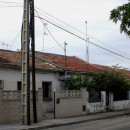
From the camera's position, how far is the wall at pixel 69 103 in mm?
15680

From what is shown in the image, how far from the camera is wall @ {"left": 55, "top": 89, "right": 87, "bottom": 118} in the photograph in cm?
1568

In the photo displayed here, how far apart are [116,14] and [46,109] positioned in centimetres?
1073

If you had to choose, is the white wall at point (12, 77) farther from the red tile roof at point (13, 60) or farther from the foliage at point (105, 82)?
the foliage at point (105, 82)

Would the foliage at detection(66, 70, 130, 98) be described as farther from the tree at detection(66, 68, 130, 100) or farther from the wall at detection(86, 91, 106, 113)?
the wall at detection(86, 91, 106, 113)

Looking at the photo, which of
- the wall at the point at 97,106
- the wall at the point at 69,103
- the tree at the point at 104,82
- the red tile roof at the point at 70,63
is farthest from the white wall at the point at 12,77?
the wall at the point at 97,106

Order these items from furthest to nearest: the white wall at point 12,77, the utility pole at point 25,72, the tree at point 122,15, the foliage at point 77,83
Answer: the foliage at point 77,83, the white wall at point 12,77, the utility pole at point 25,72, the tree at point 122,15

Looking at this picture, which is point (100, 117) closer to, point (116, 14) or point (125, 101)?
point (125, 101)

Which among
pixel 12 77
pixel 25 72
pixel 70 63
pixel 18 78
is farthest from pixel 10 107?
pixel 70 63

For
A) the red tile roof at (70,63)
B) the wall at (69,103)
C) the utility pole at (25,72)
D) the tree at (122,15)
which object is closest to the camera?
the tree at (122,15)

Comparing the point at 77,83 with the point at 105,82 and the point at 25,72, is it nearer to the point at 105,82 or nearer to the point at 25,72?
the point at 105,82

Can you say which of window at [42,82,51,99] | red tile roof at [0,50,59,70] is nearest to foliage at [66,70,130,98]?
window at [42,82,51,99]

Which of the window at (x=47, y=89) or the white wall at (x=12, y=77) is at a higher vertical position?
the white wall at (x=12, y=77)

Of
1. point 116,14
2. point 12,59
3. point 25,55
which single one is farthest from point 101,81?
point 116,14

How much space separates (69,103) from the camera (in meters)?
16.4
